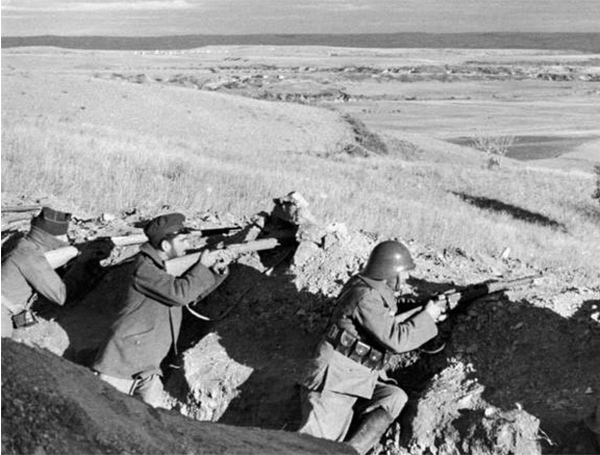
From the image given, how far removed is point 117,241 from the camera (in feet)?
30.4

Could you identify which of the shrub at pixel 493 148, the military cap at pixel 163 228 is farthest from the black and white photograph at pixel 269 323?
the shrub at pixel 493 148

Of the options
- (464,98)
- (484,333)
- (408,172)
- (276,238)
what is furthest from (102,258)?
(464,98)

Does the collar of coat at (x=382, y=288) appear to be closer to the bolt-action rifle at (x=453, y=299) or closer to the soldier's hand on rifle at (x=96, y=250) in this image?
the bolt-action rifle at (x=453, y=299)

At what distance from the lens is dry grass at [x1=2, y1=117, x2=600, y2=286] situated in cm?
1350

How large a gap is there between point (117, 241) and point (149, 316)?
2.72 meters

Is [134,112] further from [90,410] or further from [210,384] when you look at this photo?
[90,410]

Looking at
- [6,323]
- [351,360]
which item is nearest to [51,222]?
[6,323]

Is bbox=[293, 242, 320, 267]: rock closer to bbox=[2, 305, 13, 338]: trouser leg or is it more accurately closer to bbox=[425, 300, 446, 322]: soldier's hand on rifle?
bbox=[425, 300, 446, 322]: soldier's hand on rifle

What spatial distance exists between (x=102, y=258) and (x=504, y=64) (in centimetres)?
13142

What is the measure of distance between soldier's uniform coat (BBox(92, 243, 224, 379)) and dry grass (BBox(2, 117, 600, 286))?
15.4ft

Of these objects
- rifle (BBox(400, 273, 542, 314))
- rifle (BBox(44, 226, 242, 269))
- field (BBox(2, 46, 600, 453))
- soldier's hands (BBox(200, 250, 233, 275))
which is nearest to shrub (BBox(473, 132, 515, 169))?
field (BBox(2, 46, 600, 453))

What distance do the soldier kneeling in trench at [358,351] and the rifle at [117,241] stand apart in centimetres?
279

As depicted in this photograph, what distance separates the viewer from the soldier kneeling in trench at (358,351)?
19.2 ft

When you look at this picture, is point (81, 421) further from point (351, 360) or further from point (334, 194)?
point (334, 194)
